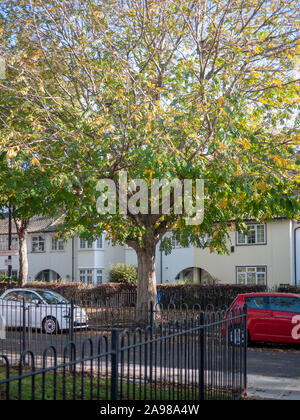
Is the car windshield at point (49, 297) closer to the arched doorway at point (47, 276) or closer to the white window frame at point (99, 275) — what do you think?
the white window frame at point (99, 275)

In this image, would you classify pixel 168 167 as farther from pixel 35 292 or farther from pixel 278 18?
pixel 35 292

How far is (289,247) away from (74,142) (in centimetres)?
2189

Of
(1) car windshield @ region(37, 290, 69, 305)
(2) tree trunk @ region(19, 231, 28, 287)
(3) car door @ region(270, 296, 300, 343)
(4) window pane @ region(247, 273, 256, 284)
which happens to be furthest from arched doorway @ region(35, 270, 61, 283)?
(3) car door @ region(270, 296, 300, 343)

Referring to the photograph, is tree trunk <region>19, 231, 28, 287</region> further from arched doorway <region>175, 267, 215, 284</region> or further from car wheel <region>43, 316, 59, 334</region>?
car wheel <region>43, 316, 59, 334</region>

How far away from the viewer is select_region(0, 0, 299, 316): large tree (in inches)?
562

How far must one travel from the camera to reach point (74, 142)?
14.9 meters

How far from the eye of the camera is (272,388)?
992 centimetres

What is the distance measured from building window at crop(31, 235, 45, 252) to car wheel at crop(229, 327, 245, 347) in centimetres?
3834

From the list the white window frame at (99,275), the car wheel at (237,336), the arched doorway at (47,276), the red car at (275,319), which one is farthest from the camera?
the arched doorway at (47,276)

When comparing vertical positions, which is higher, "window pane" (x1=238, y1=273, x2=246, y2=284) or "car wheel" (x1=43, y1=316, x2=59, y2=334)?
"window pane" (x1=238, y1=273, x2=246, y2=284)

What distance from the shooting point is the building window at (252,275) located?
113 feet

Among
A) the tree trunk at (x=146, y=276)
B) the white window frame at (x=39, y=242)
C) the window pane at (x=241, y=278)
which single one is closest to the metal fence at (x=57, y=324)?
the tree trunk at (x=146, y=276)

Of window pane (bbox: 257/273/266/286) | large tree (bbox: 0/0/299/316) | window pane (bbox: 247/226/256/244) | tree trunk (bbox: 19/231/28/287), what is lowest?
window pane (bbox: 257/273/266/286)
